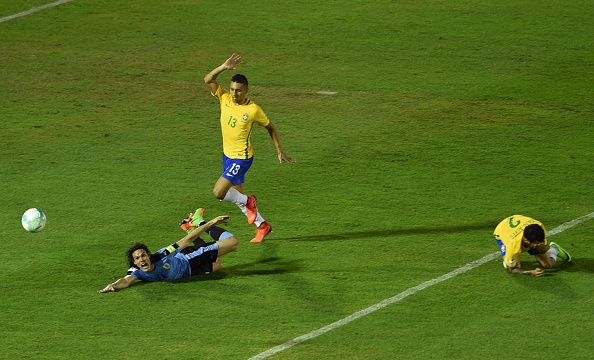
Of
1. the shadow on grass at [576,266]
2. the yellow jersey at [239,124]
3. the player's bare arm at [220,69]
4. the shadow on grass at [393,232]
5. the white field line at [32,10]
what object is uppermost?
the white field line at [32,10]

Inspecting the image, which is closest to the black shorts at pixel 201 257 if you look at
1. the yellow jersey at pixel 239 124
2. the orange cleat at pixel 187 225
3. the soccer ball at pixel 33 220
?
the orange cleat at pixel 187 225

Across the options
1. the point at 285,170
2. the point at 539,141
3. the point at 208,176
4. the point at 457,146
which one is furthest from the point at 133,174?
the point at 539,141

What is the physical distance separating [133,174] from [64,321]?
492 cm

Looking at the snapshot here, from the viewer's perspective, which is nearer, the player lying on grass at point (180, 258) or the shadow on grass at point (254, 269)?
the player lying on grass at point (180, 258)

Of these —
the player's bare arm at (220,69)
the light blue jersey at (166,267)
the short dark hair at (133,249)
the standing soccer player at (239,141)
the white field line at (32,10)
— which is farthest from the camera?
the white field line at (32,10)

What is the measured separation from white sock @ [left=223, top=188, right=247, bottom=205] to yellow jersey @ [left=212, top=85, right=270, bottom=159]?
429 millimetres

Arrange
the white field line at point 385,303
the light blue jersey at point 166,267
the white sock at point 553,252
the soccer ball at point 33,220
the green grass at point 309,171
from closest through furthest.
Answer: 1. the white field line at point 385,303
2. the green grass at point 309,171
3. the light blue jersey at point 166,267
4. the white sock at point 553,252
5. the soccer ball at point 33,220

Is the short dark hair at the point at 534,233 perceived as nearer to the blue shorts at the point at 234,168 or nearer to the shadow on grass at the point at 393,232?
the shadow on grass at the point at 393,232

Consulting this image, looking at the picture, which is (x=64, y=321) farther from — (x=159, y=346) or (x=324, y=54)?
(x=324, y=54)

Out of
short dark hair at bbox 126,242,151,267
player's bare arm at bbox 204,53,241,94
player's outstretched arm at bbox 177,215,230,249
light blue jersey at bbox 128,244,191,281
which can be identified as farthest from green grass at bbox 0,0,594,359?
player's bare arm at bbox 204,53,241,94

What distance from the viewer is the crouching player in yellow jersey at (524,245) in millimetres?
12961

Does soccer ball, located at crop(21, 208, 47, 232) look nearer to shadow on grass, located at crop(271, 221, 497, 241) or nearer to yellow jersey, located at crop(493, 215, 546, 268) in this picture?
shadow on grass, located at crop(271, 221, 497, 241)

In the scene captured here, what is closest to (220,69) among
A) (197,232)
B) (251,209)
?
(251,209)

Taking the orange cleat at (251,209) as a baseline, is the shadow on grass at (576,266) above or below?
below
